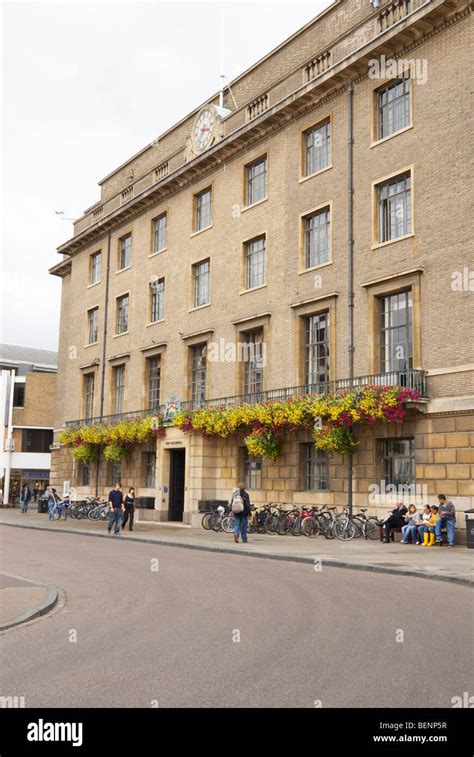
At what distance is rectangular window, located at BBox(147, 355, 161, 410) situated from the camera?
124 feet

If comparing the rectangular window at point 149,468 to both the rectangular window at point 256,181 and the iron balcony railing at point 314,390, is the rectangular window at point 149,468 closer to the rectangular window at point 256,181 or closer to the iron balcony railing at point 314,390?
the iron balcony railing at point 314,390

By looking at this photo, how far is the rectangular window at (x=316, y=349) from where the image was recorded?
90.9ft

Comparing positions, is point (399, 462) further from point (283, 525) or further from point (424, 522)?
point (283, 525)

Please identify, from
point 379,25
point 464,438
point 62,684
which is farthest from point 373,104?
point 62,684

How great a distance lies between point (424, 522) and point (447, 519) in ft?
2.31

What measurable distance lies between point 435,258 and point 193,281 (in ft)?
49.2

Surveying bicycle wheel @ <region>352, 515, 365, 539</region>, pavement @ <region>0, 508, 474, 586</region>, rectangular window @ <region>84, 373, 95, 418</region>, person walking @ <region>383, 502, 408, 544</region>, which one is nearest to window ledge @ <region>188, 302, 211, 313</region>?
pavement @ <region>0, 508, 474, 586</region>

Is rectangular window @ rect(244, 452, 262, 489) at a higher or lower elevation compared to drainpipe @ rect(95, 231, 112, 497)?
lower

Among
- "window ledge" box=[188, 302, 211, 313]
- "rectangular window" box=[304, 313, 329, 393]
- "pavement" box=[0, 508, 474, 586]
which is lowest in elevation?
"pavement" box=[0, 508, 474, 586]

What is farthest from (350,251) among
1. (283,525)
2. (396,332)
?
(283,525)

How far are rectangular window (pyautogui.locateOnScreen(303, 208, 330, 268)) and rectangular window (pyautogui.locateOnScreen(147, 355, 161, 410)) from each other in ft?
37.7

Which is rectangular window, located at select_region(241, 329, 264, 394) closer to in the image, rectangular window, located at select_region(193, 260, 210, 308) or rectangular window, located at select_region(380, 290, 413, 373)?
rectangular window, located at select_region(193, 260, 210, 308)

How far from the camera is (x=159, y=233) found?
1564 inches

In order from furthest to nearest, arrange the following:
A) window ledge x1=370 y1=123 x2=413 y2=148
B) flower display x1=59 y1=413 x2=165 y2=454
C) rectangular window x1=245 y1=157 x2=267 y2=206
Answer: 1. flower display x1=59 y1=413 x2=165 y2=454
2. rectangular window x1=245 y1=157 x2=267 y2=206
3. window ledge x1=370 y1=123 x2=413 y2=148
